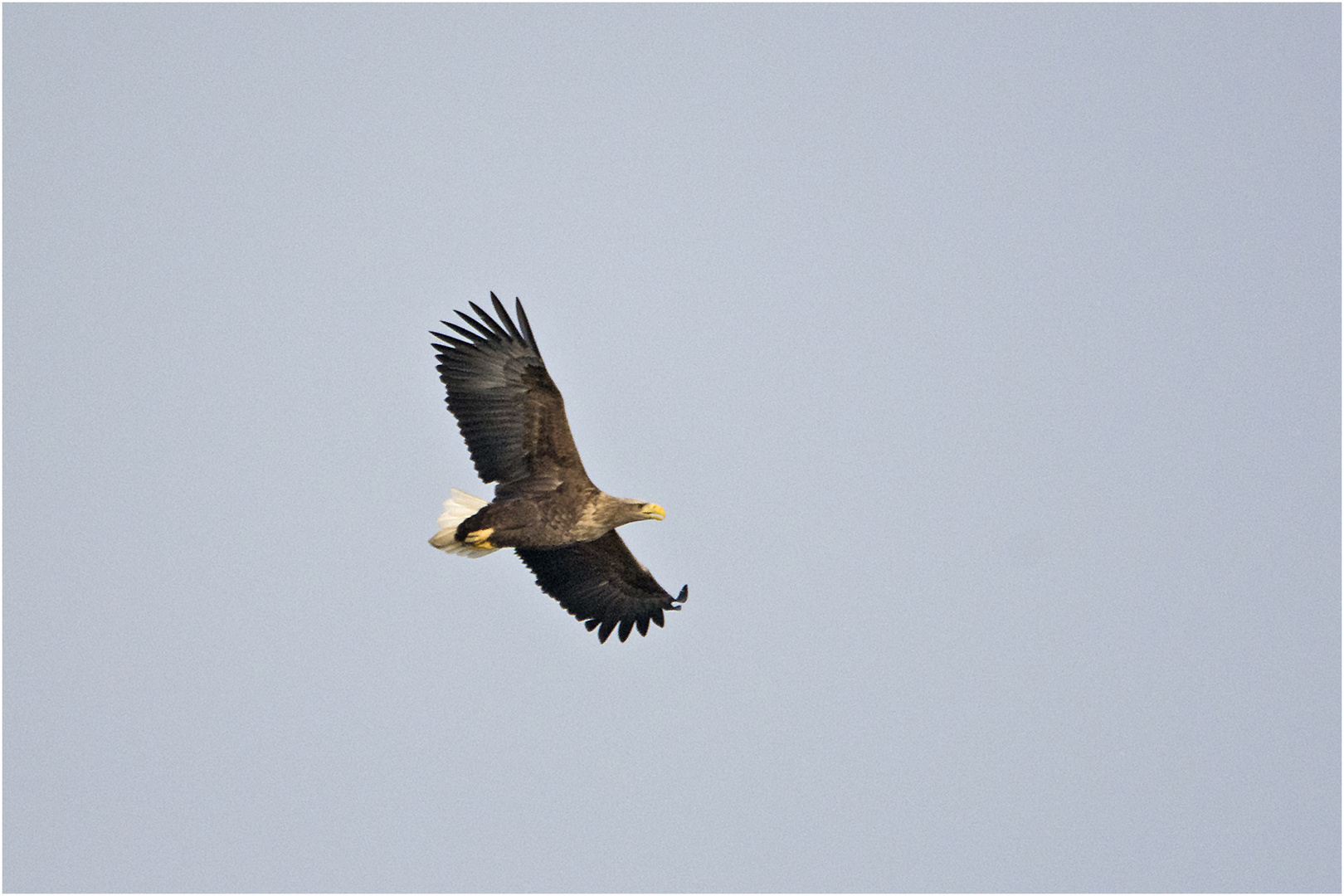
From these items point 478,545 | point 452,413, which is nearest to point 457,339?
point 452,413

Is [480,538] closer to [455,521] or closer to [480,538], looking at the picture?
[480,538]

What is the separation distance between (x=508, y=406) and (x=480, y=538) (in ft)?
3.99

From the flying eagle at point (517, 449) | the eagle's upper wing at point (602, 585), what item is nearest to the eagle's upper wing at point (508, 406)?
the flying eagle at point (517, 449)

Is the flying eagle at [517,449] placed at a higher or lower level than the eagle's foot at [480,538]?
higher

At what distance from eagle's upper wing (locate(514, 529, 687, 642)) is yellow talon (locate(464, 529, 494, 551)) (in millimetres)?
1144

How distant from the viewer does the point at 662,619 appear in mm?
16234

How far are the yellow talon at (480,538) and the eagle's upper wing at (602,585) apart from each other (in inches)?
45.0

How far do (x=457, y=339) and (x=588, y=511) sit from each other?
1.97 m

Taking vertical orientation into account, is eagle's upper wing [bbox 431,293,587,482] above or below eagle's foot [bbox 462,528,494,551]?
above

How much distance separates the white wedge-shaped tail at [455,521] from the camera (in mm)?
14516

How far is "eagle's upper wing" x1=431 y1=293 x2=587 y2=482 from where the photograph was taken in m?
14.1

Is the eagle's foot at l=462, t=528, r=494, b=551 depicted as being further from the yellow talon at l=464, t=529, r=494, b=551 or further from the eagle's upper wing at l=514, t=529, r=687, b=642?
the eagle's upper wing at l=514, t=529, r=687, b=642

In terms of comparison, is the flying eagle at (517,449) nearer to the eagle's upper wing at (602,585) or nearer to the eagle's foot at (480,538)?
the eagle's foot at (480,538)

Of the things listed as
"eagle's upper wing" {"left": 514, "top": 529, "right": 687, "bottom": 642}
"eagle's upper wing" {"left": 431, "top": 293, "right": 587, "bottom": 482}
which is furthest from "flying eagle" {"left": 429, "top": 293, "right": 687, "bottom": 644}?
"eagle's upper wing" {"left": 514, "top": 529, "right": 687, "bottom": 642}
